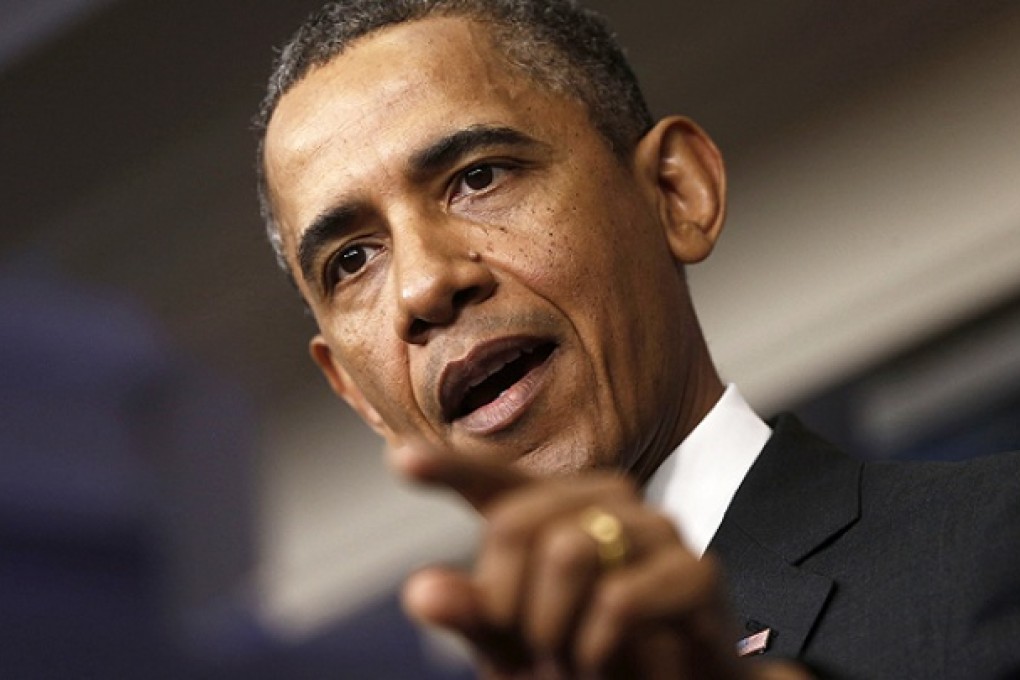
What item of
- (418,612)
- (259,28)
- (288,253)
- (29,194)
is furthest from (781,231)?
(418,612)

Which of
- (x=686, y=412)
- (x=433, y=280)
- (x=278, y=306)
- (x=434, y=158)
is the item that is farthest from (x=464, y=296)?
(x=278, y=306)

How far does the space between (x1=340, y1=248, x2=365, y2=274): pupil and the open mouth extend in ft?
0.60

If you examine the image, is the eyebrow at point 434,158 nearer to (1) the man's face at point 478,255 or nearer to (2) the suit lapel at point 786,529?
(1) the man's face at point 478,255

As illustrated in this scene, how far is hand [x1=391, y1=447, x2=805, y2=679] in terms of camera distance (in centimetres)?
72

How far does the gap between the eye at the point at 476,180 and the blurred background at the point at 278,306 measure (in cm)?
191

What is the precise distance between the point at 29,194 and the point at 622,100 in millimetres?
2627

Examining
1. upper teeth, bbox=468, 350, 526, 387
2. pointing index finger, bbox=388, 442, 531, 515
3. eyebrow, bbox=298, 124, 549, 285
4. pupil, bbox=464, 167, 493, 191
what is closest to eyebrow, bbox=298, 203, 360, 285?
eyebrow, bbox=298, 124, 549, 285

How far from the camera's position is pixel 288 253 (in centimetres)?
168

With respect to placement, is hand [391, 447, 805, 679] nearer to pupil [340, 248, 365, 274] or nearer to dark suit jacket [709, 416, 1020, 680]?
dark suit jacket [709, 416, 1020, 680]

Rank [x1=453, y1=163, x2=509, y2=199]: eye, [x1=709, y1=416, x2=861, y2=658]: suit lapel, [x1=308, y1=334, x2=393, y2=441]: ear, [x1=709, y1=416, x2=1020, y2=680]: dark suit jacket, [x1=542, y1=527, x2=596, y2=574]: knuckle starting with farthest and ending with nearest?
1. [x1=308, y1=334, x2=393, y2=441]: ear
2. [x1=453, y1=163, x2=509, y2=199]: eye
3. [x1=709, y1=416, x2=861, y2=658]: suit lapel
4. [x1=709, y1=416, x2=1020, y2=680]: dark suit jacket
5. [x1=542, y1=527, x2=596, y2=574]: knuckle

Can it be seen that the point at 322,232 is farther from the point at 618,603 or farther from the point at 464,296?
the point at 618,603

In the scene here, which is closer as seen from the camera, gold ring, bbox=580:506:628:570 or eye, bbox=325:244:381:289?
gold ring, bbox=580:506:628:570

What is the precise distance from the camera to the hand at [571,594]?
723 millimetres

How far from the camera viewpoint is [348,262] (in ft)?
5.02
